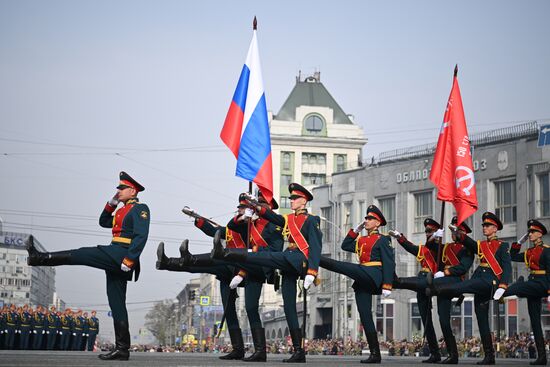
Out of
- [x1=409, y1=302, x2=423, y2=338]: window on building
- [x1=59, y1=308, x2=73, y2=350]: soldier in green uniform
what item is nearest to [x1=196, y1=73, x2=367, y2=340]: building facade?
[x1=409, y1=302, x2=423, y2=338]: window on building

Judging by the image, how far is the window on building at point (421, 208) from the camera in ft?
204

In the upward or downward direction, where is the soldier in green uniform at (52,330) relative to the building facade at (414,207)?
downward

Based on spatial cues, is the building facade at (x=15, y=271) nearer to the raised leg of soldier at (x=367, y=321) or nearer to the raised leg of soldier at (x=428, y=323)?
the raised leg of soldier at (x=428, y=323)

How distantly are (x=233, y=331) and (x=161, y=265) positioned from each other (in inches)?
92.0

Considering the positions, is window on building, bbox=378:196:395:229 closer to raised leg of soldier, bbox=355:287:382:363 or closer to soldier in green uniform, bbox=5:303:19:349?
soldier in green uniform, bbox=5:303:19:349

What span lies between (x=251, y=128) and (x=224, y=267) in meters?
2.74

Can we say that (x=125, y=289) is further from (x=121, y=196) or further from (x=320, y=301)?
(x=320, y=301)

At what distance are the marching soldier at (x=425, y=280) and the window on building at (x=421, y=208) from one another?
43565 millimetres

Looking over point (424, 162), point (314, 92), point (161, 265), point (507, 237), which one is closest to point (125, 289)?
point (161, 265)

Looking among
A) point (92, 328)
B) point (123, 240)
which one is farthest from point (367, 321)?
point (92, 328)

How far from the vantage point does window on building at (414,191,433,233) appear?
204ft

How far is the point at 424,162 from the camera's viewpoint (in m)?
62.3

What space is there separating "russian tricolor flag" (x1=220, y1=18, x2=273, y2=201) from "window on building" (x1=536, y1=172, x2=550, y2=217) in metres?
37.0

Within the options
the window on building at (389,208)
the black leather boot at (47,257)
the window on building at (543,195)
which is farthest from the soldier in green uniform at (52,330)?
the window on building at (389,208)
